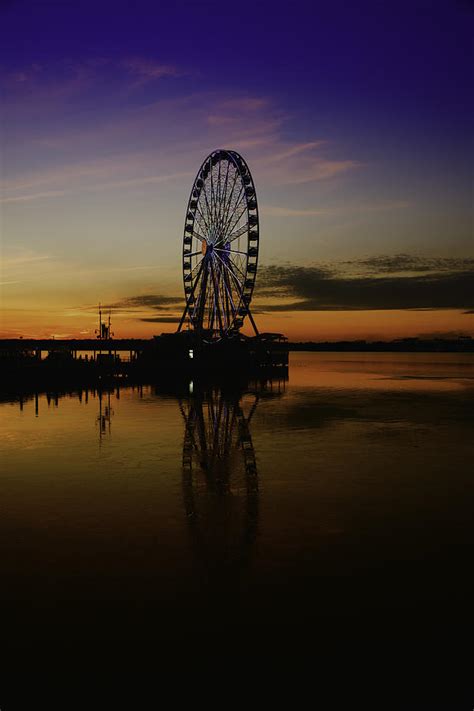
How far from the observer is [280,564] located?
32.5 ft

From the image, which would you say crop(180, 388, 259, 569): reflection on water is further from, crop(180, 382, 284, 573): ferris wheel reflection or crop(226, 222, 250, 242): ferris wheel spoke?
crop(226, 222, 250, 242): ferris wheel spoke

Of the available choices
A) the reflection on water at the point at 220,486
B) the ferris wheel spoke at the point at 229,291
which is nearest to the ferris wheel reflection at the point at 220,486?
the reflection on water at the point at 220,486

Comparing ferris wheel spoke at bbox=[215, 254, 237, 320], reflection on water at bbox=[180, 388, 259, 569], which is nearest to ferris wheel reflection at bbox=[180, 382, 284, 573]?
reflection on water at bbox=[180, 388, 259, 569]

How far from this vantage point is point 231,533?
38.3 feet

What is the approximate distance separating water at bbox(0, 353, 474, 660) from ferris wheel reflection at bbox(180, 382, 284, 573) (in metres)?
0.06

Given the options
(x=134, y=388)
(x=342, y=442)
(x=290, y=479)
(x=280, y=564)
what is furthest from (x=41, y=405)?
(x=280, y=564)

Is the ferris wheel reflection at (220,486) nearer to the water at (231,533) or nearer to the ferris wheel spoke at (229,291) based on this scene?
the water at (231,533)

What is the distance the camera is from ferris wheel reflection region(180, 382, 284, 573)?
10.9 m

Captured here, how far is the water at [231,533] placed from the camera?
26.5 ft

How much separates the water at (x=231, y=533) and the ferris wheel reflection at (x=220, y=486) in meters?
0.06

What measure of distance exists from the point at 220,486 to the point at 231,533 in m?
4.15

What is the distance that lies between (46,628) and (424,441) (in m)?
19.0

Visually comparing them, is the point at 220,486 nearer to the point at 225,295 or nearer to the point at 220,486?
the point at 220,486

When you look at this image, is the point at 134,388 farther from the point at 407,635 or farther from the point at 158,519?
the point at 407,635
